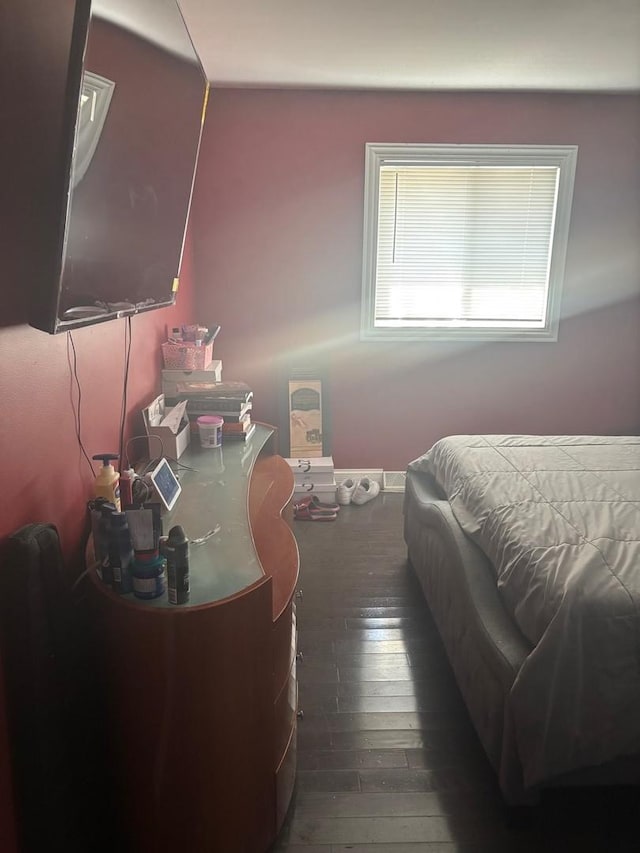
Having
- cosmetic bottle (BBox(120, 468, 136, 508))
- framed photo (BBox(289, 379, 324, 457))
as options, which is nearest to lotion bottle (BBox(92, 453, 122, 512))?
cosmetic bottle (BBox(120, 468, 136, 508))

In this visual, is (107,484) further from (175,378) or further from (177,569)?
(175,378)

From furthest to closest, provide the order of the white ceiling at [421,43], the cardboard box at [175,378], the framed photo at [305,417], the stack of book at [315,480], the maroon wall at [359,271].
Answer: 1. the framed photo at [305,417]
2. the stack of book at [315,480]
3. the maroon wall at [359,271]
4. the cardboard box at [175,378]
5. the white ceiling at [421,43]

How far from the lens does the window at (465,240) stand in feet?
11.6

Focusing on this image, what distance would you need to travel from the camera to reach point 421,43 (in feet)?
8.79

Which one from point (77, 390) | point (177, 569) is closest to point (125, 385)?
point (77, 390)

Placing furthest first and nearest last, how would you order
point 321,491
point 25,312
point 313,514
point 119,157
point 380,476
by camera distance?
point 380,476
point 321,491
point 313,514
point 119,157
point 25,312

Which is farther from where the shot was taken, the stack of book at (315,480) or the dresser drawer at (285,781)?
the stack of book at (315,480)

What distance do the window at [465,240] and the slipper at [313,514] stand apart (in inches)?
43.4

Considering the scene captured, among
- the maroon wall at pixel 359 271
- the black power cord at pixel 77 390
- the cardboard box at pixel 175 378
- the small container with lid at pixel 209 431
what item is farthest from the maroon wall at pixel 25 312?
the maroon wall at pixel 359 271

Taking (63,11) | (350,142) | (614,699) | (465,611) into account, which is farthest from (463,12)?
(614,699)

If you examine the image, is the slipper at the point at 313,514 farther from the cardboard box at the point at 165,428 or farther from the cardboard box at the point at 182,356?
the cardboard box at the point at 165,428

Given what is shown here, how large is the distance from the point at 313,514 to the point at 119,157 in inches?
95.3

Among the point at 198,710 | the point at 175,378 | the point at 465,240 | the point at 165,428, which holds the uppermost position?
the point at 465,240

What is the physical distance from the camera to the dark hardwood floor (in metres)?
1.59
